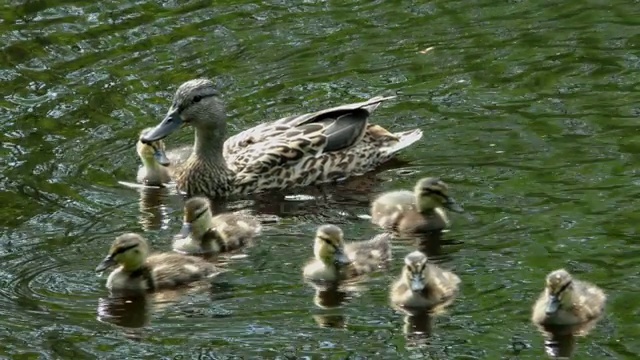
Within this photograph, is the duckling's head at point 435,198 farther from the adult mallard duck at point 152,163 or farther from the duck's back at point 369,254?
the adult mallard duck at point 152,163

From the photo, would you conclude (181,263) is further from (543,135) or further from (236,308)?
(543,135)

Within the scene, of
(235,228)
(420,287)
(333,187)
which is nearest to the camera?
(420,287)

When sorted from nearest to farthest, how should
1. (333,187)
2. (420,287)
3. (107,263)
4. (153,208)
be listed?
(420,287)
(107,263)
(153,208)
(333,187)

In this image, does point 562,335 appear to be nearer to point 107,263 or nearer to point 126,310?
point 126,310

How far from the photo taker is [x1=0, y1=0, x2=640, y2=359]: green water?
27.7ft

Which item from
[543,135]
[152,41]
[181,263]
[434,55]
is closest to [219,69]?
[152,41]

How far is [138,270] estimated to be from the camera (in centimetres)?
920

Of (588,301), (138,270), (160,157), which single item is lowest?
(588,301)

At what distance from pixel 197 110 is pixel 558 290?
3703 millimetres

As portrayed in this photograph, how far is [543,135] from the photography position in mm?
11062

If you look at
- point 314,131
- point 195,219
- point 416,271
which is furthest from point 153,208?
point 416,271

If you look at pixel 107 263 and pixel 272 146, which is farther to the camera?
pixel 272 146

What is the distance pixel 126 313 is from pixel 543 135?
138 inches

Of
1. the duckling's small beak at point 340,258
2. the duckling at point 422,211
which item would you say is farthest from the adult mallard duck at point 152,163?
the duckling's small beak at point 340,258
